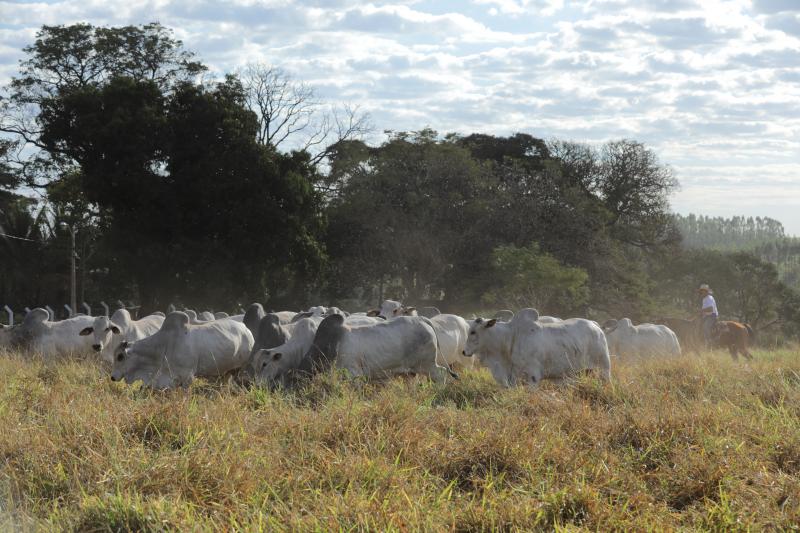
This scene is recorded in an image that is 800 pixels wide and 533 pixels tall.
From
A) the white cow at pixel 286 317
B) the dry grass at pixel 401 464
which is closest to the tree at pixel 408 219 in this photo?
the white cow at pixel 286 317

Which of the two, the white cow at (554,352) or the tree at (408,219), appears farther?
the tree at (408,219)

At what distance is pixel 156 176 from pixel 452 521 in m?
21.1

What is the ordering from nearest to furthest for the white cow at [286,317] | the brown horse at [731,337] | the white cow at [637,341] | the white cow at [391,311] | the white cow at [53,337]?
the white cow at [286,317] → the white cow at [53,337] → the white cow at [637,341] → the white cow at [391,311] → the brown horse at [731,337]

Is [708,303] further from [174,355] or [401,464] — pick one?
[401,464]

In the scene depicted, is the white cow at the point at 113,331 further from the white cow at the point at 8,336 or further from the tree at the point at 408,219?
the tree at the point at 408,219

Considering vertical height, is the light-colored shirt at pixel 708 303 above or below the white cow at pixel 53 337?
above

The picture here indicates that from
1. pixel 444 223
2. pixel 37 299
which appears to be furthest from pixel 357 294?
pixel 37 299

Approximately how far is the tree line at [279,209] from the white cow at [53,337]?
1011 cm

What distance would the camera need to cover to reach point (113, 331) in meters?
11.8

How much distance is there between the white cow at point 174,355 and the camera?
30.8 feet

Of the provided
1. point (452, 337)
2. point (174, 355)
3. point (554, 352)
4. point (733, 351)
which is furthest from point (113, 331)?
point (733, 351)

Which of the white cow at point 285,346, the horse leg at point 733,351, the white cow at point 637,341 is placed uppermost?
the white cow at point 285,346

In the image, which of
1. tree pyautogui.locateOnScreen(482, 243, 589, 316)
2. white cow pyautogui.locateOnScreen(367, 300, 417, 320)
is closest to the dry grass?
white cow pyautogui.locateOnScreen(367, 300, 417, 320)

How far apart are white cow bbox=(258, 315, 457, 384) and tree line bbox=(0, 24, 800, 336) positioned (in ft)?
47.4
